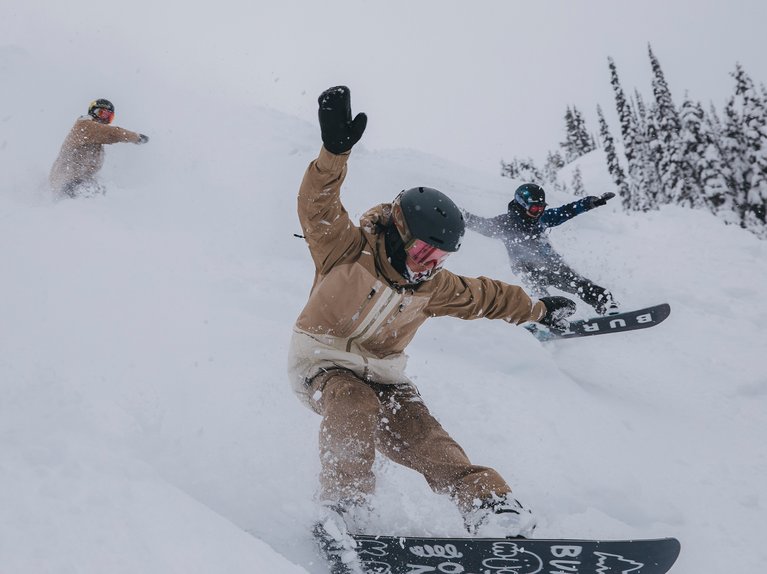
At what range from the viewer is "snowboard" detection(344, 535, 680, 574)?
2666 millimetres

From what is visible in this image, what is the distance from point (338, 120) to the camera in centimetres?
269

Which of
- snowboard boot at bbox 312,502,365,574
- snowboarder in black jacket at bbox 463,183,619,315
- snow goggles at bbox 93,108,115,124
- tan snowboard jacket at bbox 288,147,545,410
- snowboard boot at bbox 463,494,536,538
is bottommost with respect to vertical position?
snowboard boot at bbox 312,502,365,574

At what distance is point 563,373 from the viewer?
5.96 metres

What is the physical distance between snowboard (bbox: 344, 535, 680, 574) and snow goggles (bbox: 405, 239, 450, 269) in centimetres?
142

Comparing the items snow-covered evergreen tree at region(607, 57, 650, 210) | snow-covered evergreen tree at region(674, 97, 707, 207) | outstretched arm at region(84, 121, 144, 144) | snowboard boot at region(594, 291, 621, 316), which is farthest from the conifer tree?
outstretched arm at region(84, 121, 144, 144)

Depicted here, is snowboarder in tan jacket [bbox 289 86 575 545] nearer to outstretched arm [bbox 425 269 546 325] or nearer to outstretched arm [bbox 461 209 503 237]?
outstretched arm [bbox 425 269 546 325]

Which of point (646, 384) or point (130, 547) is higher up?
point (646, 384)

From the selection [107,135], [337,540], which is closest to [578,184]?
[107,135]

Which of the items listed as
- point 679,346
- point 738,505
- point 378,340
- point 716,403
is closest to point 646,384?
point 716,403

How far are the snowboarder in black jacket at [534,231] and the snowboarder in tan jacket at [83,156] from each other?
5644mm

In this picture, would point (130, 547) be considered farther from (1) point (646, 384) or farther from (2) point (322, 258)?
(1) point (646, 384)

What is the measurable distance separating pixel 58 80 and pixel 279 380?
41.5ft

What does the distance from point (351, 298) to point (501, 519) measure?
137 cm

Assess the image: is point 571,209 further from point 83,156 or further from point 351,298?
point 83,156
